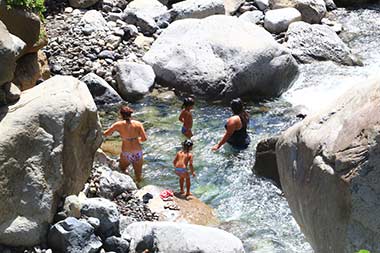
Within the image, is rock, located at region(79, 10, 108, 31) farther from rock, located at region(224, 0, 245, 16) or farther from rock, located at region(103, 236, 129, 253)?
rock, located at region(103, 236, 129, 253)

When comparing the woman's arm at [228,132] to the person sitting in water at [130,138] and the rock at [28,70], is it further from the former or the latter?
the rock at [28,70]

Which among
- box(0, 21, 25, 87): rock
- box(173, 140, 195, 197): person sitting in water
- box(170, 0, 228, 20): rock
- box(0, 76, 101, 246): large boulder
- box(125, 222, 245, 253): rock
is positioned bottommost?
box(170, 0, 228, 20): rock

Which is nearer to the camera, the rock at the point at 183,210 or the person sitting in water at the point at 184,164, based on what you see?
the rock at the point at 183,210

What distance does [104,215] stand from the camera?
7645 mm

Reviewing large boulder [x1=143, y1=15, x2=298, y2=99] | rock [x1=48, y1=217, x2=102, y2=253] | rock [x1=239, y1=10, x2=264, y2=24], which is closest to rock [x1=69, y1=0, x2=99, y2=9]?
large boulder [x1=143, y1=15, x2=298, y2=99]

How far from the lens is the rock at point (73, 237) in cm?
720

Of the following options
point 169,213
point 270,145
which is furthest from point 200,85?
point 169,213

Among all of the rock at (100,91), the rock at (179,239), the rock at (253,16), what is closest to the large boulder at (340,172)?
the rock at (179,239)

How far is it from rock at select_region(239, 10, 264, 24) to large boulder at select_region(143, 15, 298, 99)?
254cm

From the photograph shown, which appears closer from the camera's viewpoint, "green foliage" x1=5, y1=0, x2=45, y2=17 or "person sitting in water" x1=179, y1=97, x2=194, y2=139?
"green foliage" x1=5, y1=0, x2=45, y2=17

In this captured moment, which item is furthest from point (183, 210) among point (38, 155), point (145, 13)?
point (145, 13)

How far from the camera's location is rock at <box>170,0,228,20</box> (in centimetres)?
1711

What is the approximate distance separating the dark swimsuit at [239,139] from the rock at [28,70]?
3.57m

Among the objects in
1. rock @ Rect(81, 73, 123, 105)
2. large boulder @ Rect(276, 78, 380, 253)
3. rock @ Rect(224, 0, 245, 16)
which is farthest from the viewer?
rock @ Rect(224, 0, 245, 16)
